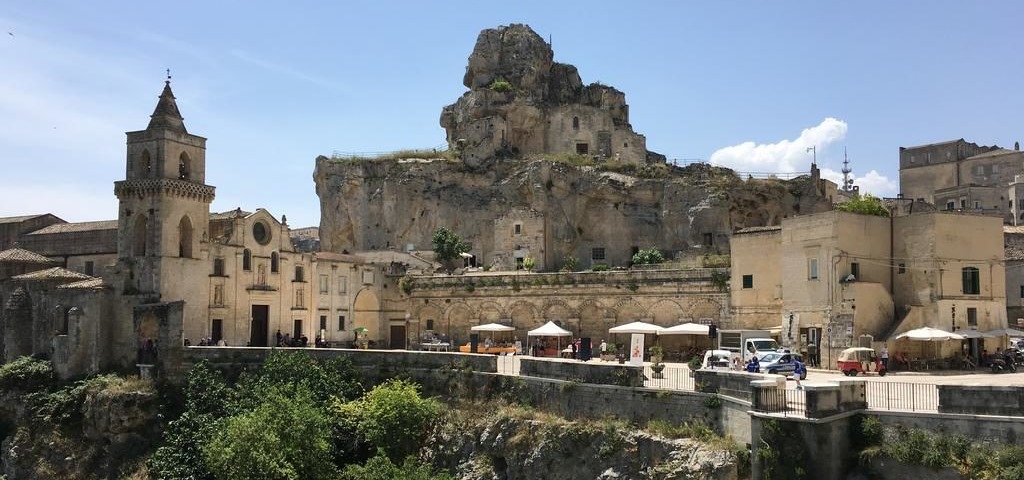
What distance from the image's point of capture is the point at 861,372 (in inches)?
1142

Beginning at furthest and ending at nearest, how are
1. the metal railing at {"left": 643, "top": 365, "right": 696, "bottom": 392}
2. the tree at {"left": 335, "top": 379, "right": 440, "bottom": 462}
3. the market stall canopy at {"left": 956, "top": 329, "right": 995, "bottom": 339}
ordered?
the market stall canopy at {"left": 956, "top": 329, "right": 995, "bottom": 339}
the tree at {"left": 335, "top": 379, "right": 440, "bottom": 462}
the metal railing at {"left": 643, "top": 365, "right": 696, "bottom": 392}

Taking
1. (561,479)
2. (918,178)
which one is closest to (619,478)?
(561,479)

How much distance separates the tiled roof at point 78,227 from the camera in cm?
4583

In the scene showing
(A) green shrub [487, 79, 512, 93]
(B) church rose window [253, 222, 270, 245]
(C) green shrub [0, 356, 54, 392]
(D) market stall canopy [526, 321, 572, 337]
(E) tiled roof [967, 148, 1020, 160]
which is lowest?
(C) green shrub [0, 356, 54, 392]

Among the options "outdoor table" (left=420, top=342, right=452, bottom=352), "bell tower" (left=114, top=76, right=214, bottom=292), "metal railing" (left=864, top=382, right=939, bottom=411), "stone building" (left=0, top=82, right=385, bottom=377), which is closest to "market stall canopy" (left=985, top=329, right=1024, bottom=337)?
"metal railing" (left=864, top=382, right=939, bottom=411)

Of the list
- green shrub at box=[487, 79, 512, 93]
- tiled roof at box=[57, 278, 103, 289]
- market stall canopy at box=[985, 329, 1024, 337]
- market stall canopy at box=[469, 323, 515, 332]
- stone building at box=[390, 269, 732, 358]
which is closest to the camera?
market stall canopy at box=[985, 329, 1024, 337]

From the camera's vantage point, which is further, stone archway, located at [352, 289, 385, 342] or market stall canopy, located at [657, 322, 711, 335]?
stone archway, located at [352, 289, 385, 342]

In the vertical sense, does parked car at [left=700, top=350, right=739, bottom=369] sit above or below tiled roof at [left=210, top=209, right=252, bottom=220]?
below

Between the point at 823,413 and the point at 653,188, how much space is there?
39.8 meters

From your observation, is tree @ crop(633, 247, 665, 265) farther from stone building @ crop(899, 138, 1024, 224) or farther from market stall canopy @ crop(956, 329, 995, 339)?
stone building @ crop(899, 138, 1024, 224)

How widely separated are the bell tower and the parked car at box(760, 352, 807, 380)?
2545 centimetres

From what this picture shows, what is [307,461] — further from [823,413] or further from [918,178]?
[918,178]

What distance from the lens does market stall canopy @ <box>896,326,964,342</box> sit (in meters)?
30.1

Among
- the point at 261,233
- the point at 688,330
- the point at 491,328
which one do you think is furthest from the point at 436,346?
the point at 688,330
